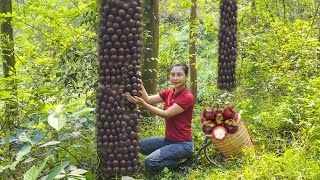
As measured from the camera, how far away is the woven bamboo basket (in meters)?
3.46

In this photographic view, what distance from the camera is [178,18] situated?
50.8 ft

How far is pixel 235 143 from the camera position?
136 inches

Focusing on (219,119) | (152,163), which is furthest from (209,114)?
(152,163)

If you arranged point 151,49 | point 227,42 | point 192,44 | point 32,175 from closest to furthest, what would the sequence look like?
point 32,175, point 227,42, point 151,49, point 192,44

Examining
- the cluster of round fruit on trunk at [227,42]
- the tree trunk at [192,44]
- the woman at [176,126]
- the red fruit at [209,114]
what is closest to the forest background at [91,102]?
the woman at [176,126]

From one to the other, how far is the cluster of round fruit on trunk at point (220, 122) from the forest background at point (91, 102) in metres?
0.23

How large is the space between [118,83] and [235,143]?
149 centimetres

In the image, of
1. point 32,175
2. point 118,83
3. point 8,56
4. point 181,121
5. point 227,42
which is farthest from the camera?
point 8,56

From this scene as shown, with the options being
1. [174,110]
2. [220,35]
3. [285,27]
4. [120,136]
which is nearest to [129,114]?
[120,136]

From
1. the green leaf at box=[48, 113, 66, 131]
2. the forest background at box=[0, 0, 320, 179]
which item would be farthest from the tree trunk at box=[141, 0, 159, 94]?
the green leaf at box=[48, 113, 66, 131]

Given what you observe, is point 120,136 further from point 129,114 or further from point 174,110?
point 174,110

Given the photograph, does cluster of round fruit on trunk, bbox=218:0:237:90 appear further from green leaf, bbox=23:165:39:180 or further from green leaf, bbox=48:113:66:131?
green leaf, bbox=23:165:39:180

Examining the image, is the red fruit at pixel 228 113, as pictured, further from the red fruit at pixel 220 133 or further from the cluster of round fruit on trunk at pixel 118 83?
the cluster of round fruit on trunk at pixel 118 83

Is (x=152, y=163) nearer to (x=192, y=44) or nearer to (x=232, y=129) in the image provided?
(x=232, y=129)
